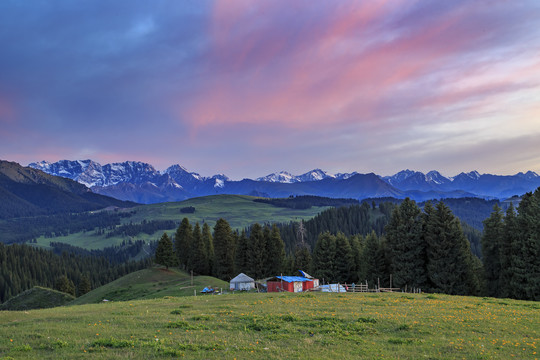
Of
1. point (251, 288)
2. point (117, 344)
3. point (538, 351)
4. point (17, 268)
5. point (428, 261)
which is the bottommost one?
point (17, 268)

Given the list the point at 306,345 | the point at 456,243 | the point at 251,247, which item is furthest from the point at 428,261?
the point at 306,345

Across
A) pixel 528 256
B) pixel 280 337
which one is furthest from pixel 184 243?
pixel 280 337

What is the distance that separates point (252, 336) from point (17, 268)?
196 meters

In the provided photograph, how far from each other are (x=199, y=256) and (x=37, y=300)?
4215 centimetres

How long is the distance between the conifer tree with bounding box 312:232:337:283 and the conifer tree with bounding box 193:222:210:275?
1536 inches

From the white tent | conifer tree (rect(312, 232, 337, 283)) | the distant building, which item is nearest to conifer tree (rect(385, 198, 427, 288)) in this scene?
conifer tree (rect(312, 232, 337, 283))

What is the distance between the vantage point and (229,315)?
23.8m

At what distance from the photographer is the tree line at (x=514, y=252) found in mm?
48031

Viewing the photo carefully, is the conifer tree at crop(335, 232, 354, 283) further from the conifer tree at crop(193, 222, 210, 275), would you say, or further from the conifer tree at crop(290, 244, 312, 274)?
the conifer tree at crop(193, 222, 210, 275)

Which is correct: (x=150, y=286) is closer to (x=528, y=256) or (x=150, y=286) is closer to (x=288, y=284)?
(x=288, y=284)

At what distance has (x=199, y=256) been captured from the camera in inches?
4003

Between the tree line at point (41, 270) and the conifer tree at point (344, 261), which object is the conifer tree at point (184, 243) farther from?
the tree line at point (41, 270)

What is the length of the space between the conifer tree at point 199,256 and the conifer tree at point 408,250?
5943cm

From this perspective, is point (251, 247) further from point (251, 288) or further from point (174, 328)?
point (174, 328)
